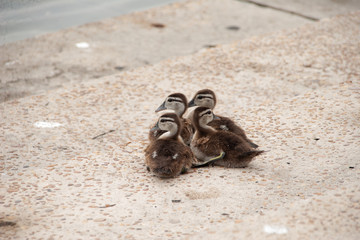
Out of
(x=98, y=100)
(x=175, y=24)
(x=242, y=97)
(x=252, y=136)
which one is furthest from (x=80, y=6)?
(x=252, y=136)

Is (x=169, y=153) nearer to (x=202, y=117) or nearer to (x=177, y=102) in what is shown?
(x=202, y=117)

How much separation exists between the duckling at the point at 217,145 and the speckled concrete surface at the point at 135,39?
8.75 ft

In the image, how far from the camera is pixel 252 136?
5602 mm

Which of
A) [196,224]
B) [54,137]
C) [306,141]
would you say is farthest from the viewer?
[54,137]

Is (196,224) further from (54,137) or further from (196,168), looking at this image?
(54,137)

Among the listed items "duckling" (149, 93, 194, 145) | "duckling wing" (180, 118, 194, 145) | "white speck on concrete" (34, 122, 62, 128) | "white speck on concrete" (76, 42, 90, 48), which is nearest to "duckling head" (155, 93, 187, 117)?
"duckling" (149, 93, 194, 145)

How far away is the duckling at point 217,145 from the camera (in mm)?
4812

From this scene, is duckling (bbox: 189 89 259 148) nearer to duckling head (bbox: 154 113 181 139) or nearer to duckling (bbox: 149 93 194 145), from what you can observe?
duckling (bbox: 149 93 194 145)

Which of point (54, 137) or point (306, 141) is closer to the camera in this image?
point (306, 141)

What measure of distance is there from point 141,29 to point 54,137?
3766 millimetres

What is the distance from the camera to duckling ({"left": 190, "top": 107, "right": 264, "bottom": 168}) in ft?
15.8

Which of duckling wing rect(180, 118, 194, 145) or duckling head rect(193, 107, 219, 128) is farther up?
duckling head rect(193, 107, 219, 128)

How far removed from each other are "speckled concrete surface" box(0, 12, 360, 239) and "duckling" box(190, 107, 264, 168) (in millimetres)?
124

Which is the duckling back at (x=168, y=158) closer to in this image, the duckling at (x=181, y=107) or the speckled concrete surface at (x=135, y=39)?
the duckling at (x=181, y=107)
